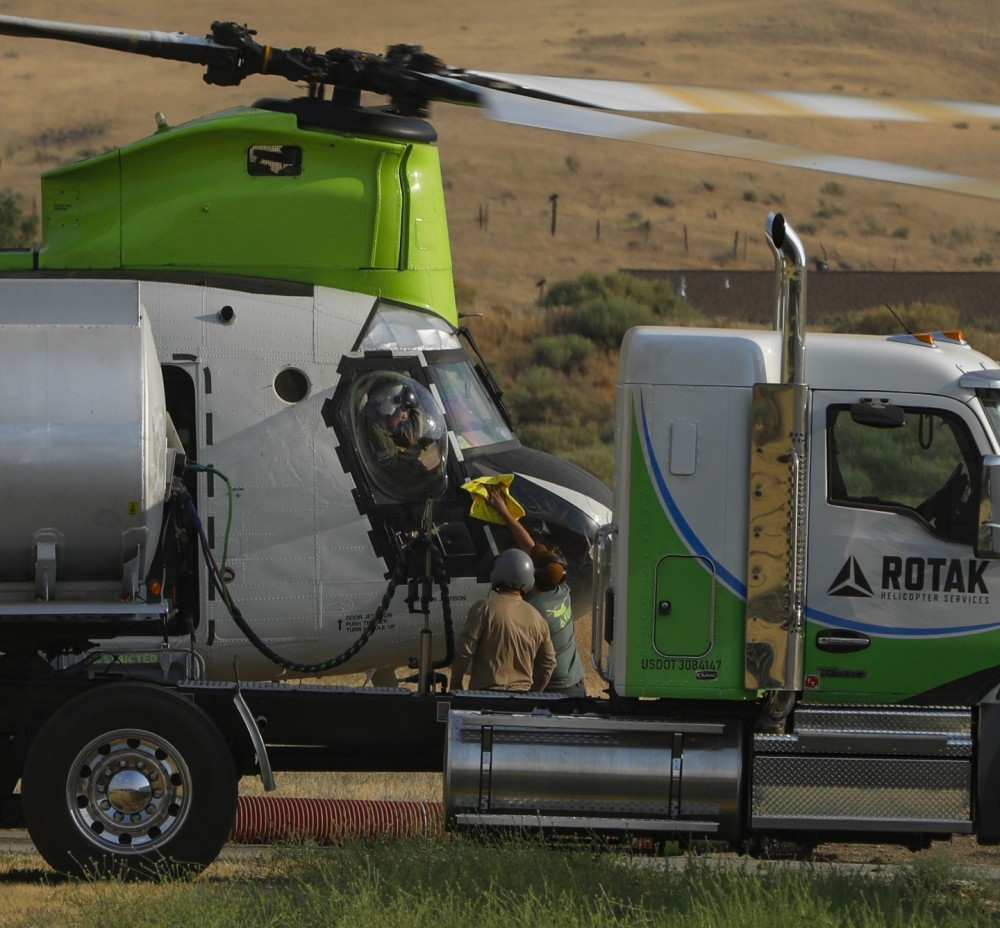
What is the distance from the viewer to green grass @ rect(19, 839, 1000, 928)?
6.71 meters

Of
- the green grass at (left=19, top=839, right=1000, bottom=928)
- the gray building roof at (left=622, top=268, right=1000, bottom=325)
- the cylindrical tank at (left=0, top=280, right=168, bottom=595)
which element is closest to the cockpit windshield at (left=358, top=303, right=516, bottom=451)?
the cylindrical tank at (left=0, top=280, right=168, bottom=595)

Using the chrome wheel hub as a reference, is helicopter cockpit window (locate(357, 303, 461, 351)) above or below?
above

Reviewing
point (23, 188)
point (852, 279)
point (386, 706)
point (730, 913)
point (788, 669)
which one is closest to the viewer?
point (730, 913)

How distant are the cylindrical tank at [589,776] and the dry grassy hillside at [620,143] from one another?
36671 millimetres

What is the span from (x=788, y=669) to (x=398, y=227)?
3785mm

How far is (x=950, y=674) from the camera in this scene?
8.06 meters

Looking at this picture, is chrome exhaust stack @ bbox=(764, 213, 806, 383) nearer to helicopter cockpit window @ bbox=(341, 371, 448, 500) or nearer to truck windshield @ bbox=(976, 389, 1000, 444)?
truck windshield @ bbox=(976, 389, 1000, 444)

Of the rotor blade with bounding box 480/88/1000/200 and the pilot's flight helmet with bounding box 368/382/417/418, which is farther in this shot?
the pilot's flight helmet with bounding box 368/382/417/418

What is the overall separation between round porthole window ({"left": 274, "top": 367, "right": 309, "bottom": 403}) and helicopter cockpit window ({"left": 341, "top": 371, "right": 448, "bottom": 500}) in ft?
0.90

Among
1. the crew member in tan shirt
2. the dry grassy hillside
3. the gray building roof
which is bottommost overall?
the crew member in tan shirt

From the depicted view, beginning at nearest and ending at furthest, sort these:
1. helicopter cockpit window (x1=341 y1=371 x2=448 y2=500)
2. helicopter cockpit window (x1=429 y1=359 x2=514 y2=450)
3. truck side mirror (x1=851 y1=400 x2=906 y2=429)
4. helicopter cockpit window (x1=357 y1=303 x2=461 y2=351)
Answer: truck side mirror (x1=851 y1=400 x2=906 y2=429) < helicopter cockpit window (x1=341 y1=371 x2=448 y2=500) < helicopter cockpit window (x1=357 y1=303 x2=461 y2=351) < helicopter cockpit window (x1=429 y1=359 x2=514 y2=450)

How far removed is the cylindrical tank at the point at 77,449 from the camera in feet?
26.5

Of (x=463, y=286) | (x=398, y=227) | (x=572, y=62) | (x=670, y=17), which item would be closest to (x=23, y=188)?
(x=463, y=286)

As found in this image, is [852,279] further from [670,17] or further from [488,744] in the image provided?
[670,17]
